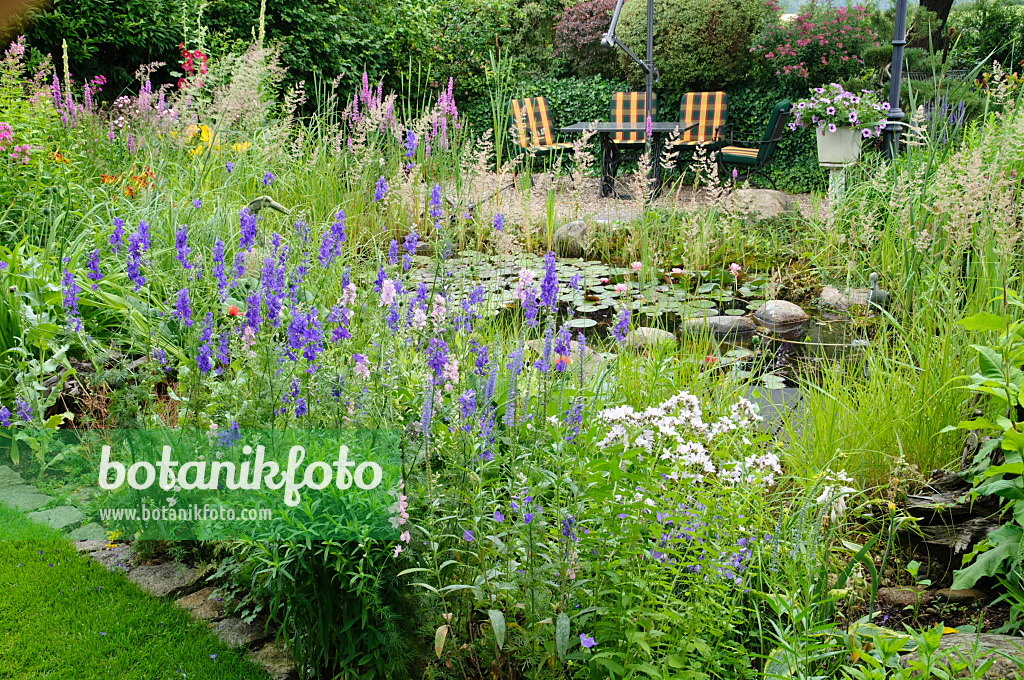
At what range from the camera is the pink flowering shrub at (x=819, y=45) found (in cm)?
1088

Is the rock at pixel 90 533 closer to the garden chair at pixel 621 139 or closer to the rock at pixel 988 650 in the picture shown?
the rock at pixel 988 650

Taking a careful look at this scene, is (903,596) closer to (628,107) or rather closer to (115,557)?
(115,557)

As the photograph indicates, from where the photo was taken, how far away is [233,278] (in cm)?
228

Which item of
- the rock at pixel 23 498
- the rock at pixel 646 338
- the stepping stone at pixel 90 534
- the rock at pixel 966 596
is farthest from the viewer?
the rock at pixel 646 338

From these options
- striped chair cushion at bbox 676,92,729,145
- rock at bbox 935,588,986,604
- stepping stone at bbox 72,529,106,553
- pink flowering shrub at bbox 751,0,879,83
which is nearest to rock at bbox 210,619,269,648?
stepping stone at bbox 72,529,106,553

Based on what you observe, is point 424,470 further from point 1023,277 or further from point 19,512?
point 1023,277

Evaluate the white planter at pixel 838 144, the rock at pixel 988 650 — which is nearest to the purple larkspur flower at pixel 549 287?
the rock at pixel 988 650

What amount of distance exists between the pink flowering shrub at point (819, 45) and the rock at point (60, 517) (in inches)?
430

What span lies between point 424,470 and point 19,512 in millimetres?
1534

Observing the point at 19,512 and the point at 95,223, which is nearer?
the point at 19,512

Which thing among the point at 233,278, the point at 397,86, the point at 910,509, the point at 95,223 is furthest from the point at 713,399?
the point at 397,86

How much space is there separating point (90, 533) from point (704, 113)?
9884 mm

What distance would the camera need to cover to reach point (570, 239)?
585cm

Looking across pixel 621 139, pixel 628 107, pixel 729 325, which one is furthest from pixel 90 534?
pixel 628 107
